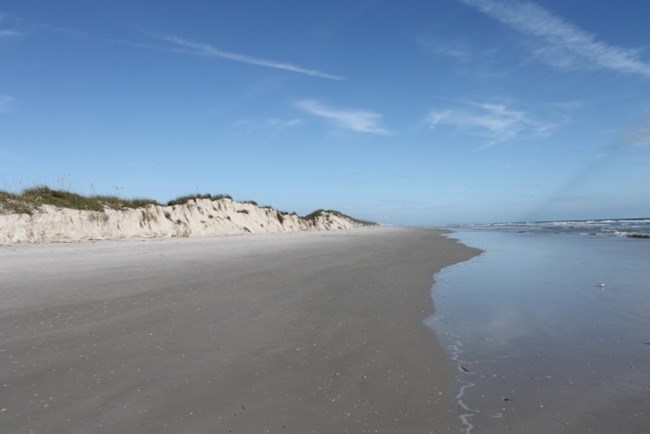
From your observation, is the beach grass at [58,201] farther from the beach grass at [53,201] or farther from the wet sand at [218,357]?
the wet sand at [218,357]

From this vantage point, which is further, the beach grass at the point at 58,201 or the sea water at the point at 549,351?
the beach grass at the point at 58,201

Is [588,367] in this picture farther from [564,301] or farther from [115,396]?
[115,396]

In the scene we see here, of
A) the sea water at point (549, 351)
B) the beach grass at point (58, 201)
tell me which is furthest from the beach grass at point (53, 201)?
the sea water at point (549, 351)

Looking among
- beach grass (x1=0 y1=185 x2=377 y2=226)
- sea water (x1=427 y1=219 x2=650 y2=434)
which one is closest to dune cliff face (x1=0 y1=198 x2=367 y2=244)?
beach grass (x1=0 y1=185 x2=377 y2=226)

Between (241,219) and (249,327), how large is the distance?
28.1 meters

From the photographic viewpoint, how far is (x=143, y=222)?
23062 mm

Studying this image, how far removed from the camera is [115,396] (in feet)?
11.0

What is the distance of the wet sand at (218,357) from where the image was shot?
3033 mm

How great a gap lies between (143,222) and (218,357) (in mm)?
20687

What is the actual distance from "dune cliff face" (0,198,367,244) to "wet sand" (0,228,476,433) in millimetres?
10219

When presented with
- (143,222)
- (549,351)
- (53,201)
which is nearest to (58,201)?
(53,201)

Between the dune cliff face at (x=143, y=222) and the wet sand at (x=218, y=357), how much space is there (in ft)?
33.5

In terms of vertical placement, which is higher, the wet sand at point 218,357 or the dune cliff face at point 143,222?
the dune cliff face at point 143,222

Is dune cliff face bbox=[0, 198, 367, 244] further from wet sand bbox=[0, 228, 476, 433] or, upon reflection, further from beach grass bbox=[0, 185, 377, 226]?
wet sand bbox=[0, 228, 476, 433]
